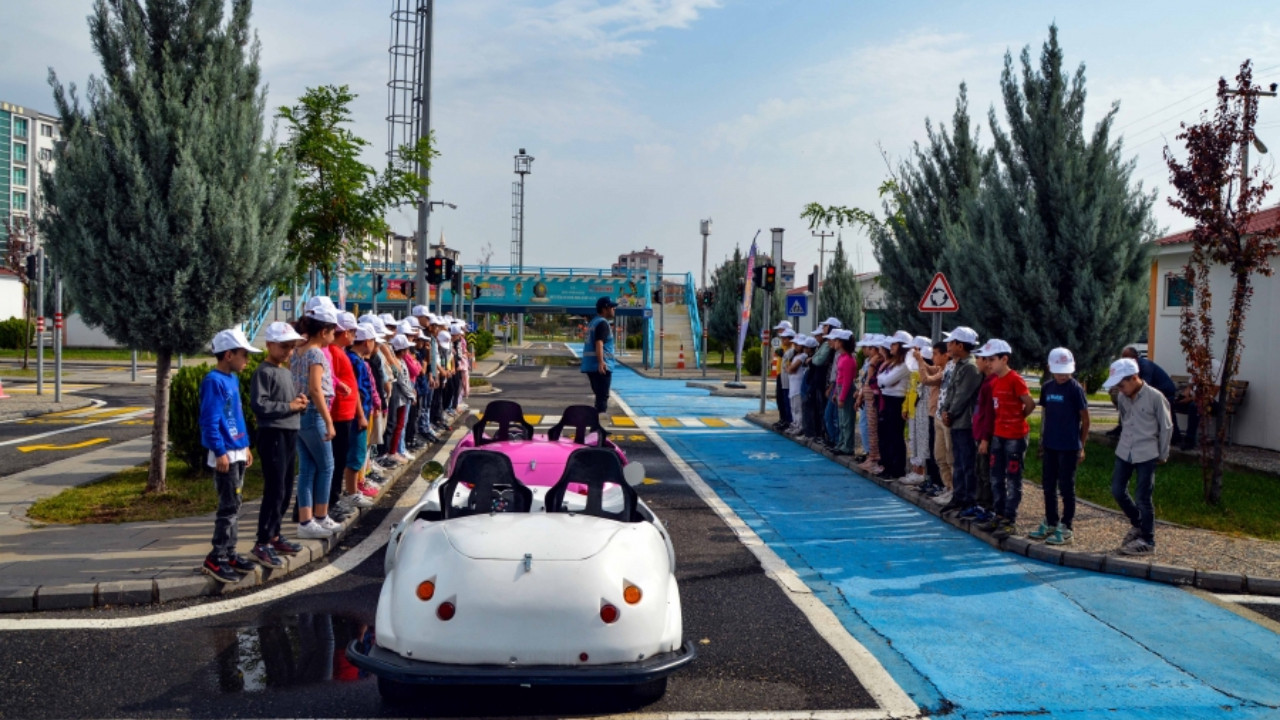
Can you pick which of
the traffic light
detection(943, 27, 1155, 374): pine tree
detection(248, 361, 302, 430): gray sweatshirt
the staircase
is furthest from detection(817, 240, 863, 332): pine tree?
detection(248, 361, 302, 430): gray sweatshirt

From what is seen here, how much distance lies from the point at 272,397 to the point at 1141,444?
6.91 meters

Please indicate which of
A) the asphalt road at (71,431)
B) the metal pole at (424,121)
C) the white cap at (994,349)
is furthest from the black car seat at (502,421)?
the metal pole at (424,121)

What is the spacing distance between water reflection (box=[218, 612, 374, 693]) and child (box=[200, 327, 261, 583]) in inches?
40.0

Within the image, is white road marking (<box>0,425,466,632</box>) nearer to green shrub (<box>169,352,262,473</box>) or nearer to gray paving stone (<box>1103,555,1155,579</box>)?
green shrub (<box>169,352,262,473</box>)

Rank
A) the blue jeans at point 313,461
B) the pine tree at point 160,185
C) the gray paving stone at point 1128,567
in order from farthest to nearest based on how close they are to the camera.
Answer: the pine tree at point 160,185 → the blue jeans at point 313,461 → the gray paving stone at point 1128,567

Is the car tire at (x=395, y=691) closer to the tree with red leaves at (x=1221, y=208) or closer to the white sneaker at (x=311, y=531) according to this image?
the white sneaker at (x=311, y=531)

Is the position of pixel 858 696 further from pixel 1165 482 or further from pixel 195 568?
pixel 1165 482

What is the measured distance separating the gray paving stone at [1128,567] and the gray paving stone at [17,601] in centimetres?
772

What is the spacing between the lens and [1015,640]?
6.27 m

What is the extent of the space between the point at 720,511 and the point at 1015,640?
446 cm

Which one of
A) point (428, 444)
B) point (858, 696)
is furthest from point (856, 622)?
point (428, 444)

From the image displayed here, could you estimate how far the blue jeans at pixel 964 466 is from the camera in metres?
10.1

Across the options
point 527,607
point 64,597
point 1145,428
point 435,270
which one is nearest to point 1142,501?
point 1145,428

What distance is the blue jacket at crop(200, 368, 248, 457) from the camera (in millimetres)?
6828
